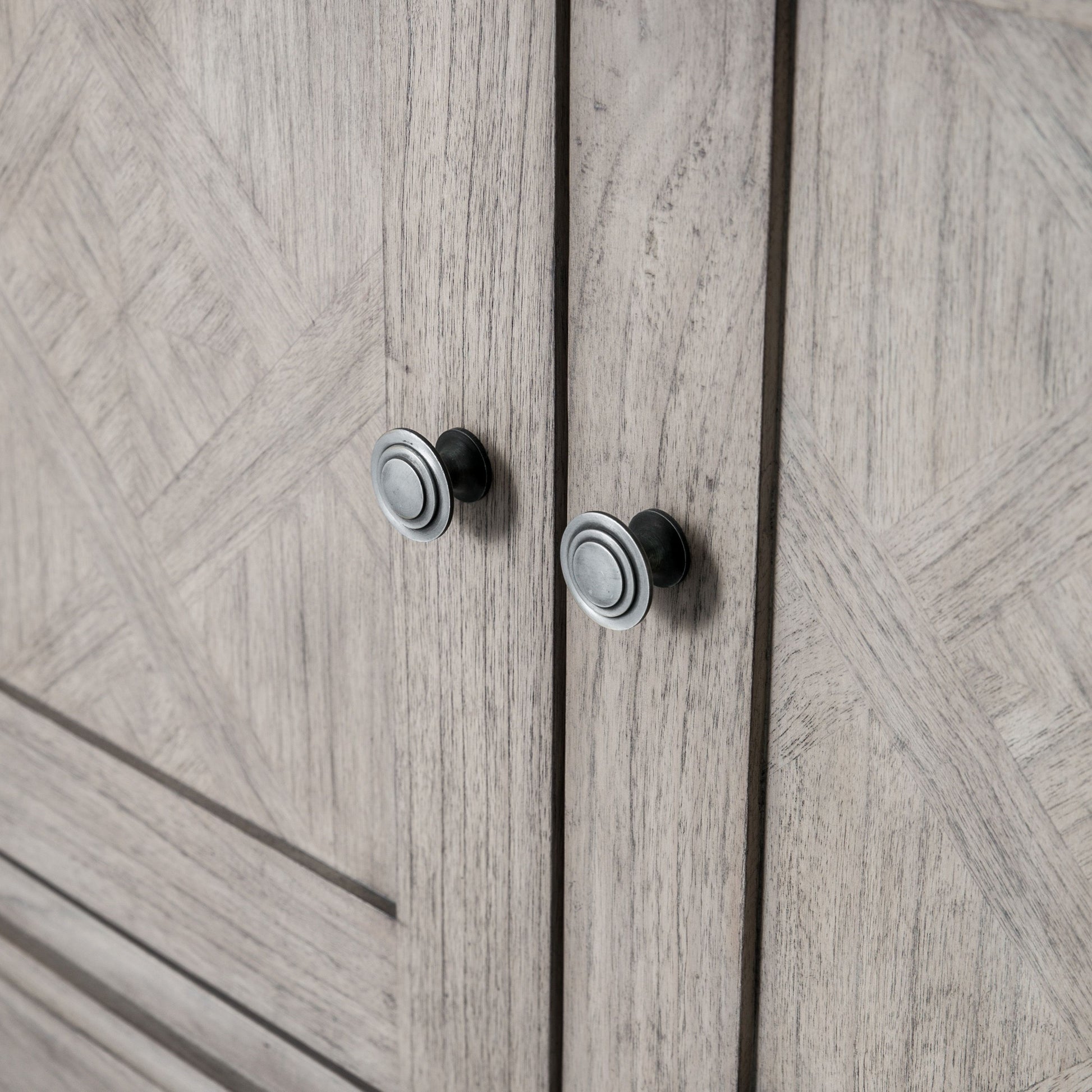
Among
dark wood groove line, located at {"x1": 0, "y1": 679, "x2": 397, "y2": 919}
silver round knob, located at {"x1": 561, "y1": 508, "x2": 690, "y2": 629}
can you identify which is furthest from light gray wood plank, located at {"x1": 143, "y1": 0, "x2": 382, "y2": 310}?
dark wood groove line, located at {"x1": 0, "y1": 679, "x2": 397, "y2": 919}

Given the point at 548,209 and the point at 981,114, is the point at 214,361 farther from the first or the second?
the point at 981,114

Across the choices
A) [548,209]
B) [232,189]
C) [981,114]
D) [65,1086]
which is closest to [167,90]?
[232,189]

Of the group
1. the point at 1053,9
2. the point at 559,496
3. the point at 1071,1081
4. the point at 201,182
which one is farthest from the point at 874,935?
the point at 201,182

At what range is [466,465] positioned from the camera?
0.50 meters

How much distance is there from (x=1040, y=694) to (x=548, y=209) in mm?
228

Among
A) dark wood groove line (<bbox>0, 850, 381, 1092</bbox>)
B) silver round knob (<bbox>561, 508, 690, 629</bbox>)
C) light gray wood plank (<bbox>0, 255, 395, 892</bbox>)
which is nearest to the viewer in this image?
silver round knob (<bbox>561, 508, 690, 629</bbox>)

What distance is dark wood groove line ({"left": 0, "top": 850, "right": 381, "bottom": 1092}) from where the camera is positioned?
0.66 metres

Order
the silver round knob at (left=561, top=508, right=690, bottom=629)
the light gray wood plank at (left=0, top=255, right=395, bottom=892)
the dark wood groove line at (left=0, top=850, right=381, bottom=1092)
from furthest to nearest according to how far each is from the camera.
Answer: the dark wood groove line at (left=0, top=850, right=381, bottom=1092), the light gray wood plank at (left=0, top=255, right=395, bottom=892), the silver round knob at (left=561, top=508, right=690, bottom=629)

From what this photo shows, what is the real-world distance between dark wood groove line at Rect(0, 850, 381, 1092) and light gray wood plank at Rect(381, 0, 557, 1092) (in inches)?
3.2

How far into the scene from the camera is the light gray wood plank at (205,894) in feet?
2.06

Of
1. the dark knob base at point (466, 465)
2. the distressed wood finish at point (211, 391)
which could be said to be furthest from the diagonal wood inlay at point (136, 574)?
the dark knob base at point (466, 465)

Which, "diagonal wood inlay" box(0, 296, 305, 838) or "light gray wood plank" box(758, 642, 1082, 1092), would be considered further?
"diagonal wood inlay" box(0, 296, 305, 838)

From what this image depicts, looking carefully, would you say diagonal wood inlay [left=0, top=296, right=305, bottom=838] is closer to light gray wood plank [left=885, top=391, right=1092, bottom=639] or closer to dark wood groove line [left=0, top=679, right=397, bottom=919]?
dark wood groove line [left=0, top=679, right=397, bottom=919]

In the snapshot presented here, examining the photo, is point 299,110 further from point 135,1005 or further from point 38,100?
point 135,1005
